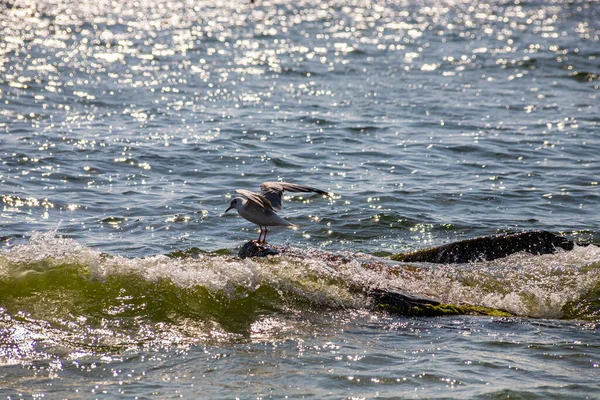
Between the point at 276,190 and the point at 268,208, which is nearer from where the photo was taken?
the point at 268,208

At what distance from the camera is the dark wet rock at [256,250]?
8727mm

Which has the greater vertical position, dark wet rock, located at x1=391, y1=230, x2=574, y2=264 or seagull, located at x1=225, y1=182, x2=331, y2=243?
seagull, located at x1=225, y1=182, x2=331, y2=243

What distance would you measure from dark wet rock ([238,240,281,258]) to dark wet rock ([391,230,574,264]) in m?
1.70

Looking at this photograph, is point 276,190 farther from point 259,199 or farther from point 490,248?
point 490,248

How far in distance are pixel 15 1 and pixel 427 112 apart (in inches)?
920

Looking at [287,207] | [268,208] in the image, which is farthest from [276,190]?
[287,207]

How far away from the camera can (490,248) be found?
31.4 ft

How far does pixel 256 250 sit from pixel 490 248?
2739mm

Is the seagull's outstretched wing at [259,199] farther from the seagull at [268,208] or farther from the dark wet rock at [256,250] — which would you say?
the dark wet rock at [256,250]

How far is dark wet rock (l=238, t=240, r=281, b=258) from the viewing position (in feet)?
28.6

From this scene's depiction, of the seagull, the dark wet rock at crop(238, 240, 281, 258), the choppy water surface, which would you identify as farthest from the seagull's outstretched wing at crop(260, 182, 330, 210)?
the choppy water surface

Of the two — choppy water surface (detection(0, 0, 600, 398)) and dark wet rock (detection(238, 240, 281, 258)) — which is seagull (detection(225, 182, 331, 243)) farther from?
choppy water surface (detection(0, 0, 600, 398))

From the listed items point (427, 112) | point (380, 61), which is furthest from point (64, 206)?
point (380, 61)

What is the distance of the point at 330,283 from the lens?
26.9ft
